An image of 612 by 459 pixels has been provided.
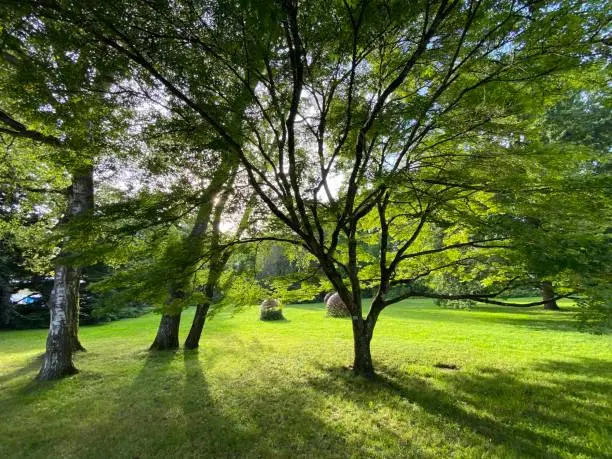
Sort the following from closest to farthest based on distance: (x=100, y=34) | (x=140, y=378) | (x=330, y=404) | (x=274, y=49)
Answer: (x=100, y=34) < (x=274, y=49) < (x=330, y=404) < (x=140, y=378)

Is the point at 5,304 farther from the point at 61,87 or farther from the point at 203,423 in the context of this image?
the point at 61,87

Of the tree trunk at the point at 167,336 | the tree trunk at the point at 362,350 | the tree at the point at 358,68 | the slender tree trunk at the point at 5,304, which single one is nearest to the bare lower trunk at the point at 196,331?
the tree trunk at the point at 167,336

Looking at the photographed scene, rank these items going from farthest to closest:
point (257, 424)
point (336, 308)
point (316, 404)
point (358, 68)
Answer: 1. point (336, 308)
2. point (316, 404)
3. point (358, 68)
4. point (257, 424)

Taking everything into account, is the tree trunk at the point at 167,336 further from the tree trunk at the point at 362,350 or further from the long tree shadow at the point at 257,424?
the tree trunk at the point at 362,350

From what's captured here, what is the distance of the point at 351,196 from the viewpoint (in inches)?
195

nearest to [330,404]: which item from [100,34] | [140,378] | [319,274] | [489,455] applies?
[489,455]

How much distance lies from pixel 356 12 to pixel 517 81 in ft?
6.93

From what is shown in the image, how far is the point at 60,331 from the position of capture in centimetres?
620

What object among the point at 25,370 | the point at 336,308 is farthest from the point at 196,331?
the point at 336,308

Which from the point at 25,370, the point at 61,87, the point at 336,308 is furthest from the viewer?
the point at 336,308

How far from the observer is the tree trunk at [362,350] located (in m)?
5.69

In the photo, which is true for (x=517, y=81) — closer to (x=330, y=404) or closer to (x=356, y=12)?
(x=356, y=12)

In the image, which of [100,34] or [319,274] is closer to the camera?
[100,34]

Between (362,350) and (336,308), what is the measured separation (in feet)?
33.7
